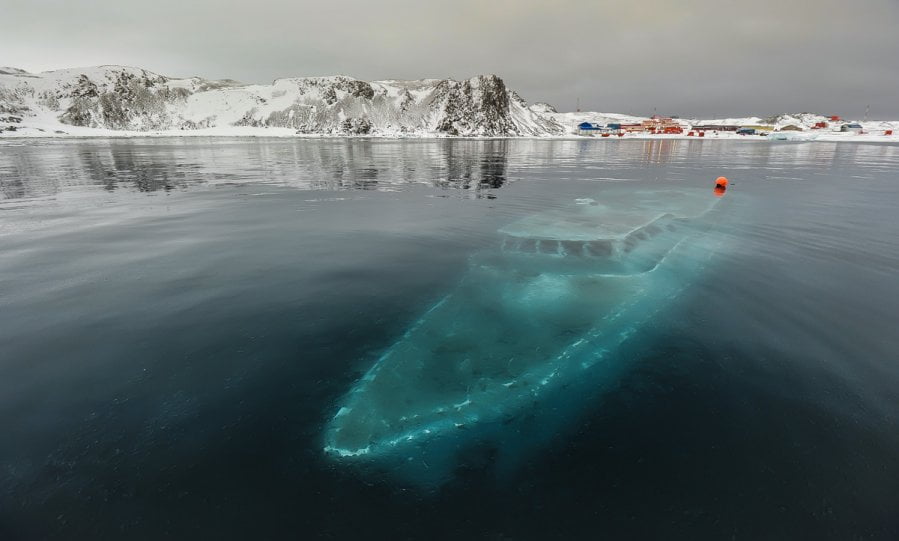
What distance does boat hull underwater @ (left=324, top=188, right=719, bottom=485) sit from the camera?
6.10 m

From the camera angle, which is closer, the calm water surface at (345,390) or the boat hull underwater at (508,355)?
the calm water surface at (345,390)

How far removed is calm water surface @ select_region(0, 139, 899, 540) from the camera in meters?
4.98

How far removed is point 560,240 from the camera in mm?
16516

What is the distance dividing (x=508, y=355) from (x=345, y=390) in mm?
3418

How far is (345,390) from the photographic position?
722 centimetres

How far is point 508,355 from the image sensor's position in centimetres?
842

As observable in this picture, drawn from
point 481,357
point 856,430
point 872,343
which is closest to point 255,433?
point 481,357

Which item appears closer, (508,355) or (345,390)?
(345,390)

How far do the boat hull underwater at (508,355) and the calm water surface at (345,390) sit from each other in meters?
0.35

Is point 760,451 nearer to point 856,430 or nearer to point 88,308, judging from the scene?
Answer: point 856,430

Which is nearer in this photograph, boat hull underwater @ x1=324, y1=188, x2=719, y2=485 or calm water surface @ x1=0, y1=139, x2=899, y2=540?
calm water surface @ x1=0, y1=139, x2=899, y2=540

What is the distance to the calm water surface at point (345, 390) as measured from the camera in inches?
196

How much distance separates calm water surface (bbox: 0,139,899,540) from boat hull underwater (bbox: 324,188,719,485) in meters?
0.35

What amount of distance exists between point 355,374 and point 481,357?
261 centimetres
